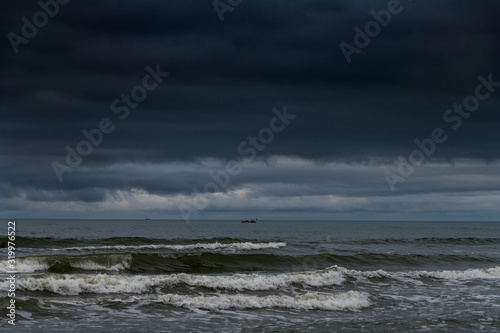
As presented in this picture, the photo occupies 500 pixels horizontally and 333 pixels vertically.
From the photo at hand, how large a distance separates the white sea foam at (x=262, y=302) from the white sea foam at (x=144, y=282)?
3.00 metres

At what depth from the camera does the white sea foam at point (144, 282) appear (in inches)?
1000

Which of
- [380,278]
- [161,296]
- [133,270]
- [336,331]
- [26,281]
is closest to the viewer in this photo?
[336,331]

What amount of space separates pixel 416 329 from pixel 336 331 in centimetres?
310

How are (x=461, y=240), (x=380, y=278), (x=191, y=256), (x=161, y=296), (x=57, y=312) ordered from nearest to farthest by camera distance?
1. (x=57, y=312)
2. (x=161, y=296)
3. (x=380, y=278)
4. (x=191, y=256)
5. (x=461, y=240)

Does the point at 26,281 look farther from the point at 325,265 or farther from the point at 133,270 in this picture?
the point at 325,265

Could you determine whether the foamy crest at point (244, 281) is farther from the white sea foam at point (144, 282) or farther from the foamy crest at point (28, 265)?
the foamy crest at point (28, 265)

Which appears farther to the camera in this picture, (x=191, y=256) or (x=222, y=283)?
(x=191, y=256)

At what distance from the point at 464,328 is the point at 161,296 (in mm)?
13007

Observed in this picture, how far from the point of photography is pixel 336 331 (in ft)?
61.1

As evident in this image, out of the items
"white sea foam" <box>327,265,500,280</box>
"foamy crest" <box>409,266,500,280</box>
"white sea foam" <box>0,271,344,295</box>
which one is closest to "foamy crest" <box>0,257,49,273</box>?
"white sea foam" <box>0,271,344,295</box>

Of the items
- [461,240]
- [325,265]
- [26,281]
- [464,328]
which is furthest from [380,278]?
[461,240]

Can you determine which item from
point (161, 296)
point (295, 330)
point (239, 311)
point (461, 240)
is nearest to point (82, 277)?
point (161, 296)

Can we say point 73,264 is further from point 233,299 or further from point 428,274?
point 428,274

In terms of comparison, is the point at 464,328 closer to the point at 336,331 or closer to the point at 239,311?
the point at 336,331
